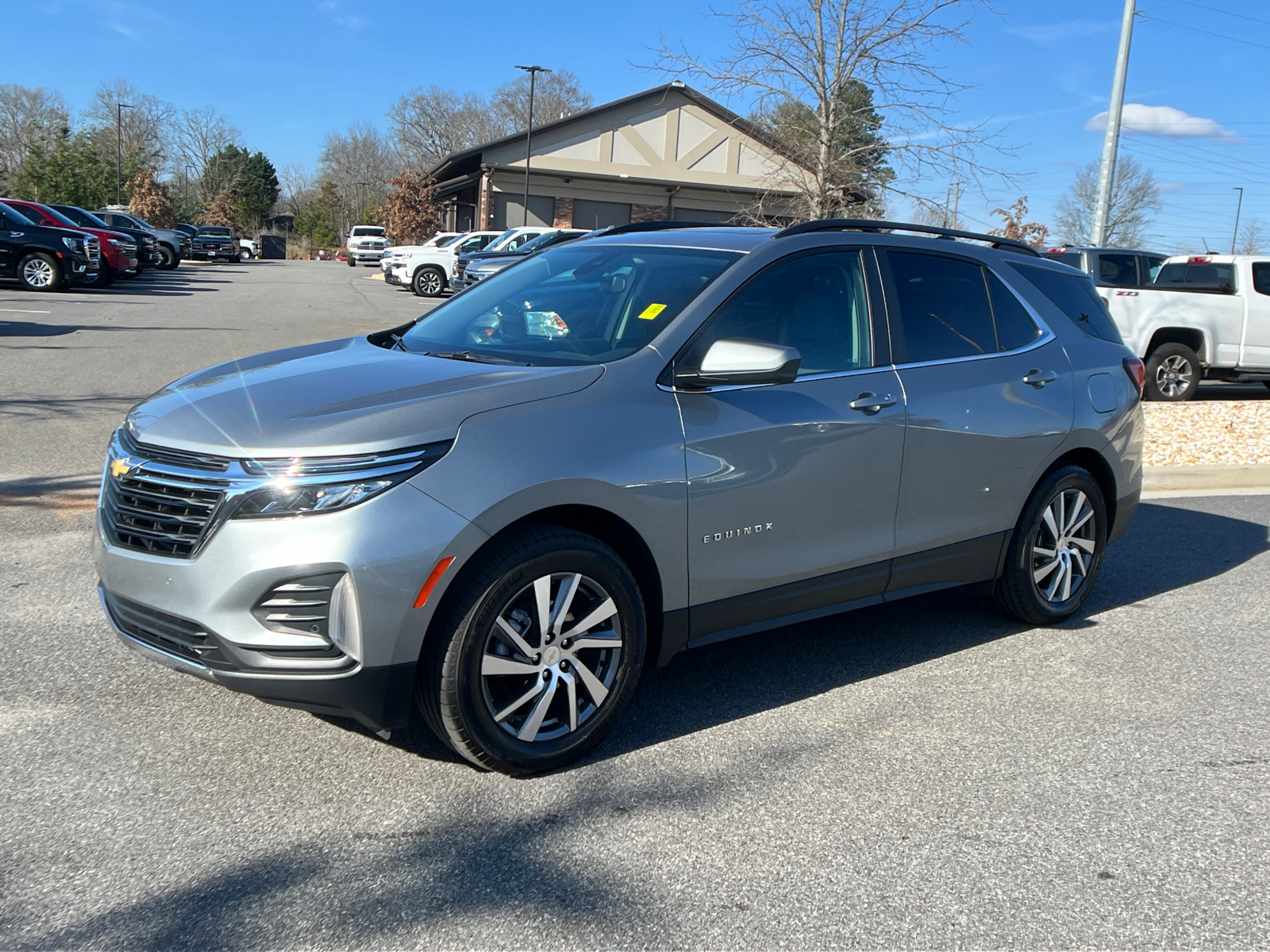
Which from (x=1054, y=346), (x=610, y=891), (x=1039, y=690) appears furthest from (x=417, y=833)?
(x=1054, y=346)

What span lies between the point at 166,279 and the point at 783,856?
32.2 metres

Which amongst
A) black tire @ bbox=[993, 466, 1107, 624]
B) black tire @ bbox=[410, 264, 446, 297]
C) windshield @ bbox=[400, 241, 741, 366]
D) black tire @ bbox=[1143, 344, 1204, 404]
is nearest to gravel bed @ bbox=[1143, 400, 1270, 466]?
black tire @ bbox=[1143, 344, 1204, 404]

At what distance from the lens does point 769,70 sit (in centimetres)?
1277

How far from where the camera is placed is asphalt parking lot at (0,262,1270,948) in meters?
2.90

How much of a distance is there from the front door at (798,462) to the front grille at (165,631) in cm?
163

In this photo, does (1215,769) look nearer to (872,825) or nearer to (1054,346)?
(872,825)

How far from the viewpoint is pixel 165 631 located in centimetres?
342

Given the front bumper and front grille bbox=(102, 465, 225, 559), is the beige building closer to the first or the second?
front grille bbox=(102, 465, 225, 559)

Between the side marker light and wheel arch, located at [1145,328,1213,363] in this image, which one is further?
wheel arch, located at [1145,328,1213,363]

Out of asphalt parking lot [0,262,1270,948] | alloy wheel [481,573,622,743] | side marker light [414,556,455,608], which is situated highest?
side marker light [414,556,455,608]

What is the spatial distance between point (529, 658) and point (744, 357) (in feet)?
4.17

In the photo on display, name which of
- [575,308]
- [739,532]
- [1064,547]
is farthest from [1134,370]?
[575,308]

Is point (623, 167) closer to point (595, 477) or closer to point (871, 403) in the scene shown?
point (871, 403)

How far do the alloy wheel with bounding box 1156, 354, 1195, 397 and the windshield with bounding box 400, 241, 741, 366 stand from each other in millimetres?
11690
